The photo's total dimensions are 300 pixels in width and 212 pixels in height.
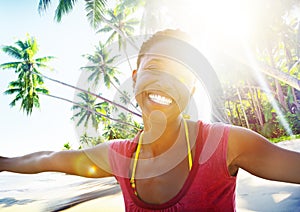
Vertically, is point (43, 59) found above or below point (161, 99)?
above

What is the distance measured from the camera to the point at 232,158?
3.48ft

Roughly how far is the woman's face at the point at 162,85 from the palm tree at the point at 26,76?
2897 centimetres

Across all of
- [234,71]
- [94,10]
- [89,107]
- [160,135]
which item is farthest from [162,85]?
[89,107]

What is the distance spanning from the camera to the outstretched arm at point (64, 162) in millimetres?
1386

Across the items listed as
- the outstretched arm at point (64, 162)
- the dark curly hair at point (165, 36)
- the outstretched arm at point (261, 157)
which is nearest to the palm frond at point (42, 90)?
the outstretched arm at point (64, 162)

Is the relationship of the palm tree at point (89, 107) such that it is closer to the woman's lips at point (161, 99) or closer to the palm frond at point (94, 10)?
the palm frond at point (94, 10)

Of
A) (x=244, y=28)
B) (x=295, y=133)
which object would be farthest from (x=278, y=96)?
(x=244, y=28)

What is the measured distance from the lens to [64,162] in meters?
1.39

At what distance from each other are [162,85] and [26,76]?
29.5 meters

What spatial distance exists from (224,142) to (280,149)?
0.62 feet

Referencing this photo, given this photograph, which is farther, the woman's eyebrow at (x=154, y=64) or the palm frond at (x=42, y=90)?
the palm frond at (x=42, y=90)

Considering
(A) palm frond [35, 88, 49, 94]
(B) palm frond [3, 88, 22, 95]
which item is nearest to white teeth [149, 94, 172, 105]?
(A) palm frond [35, 88, 49, 94]

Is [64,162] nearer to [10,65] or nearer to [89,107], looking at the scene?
[10,65]

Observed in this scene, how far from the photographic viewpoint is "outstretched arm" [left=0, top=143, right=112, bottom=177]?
54.6 inches
